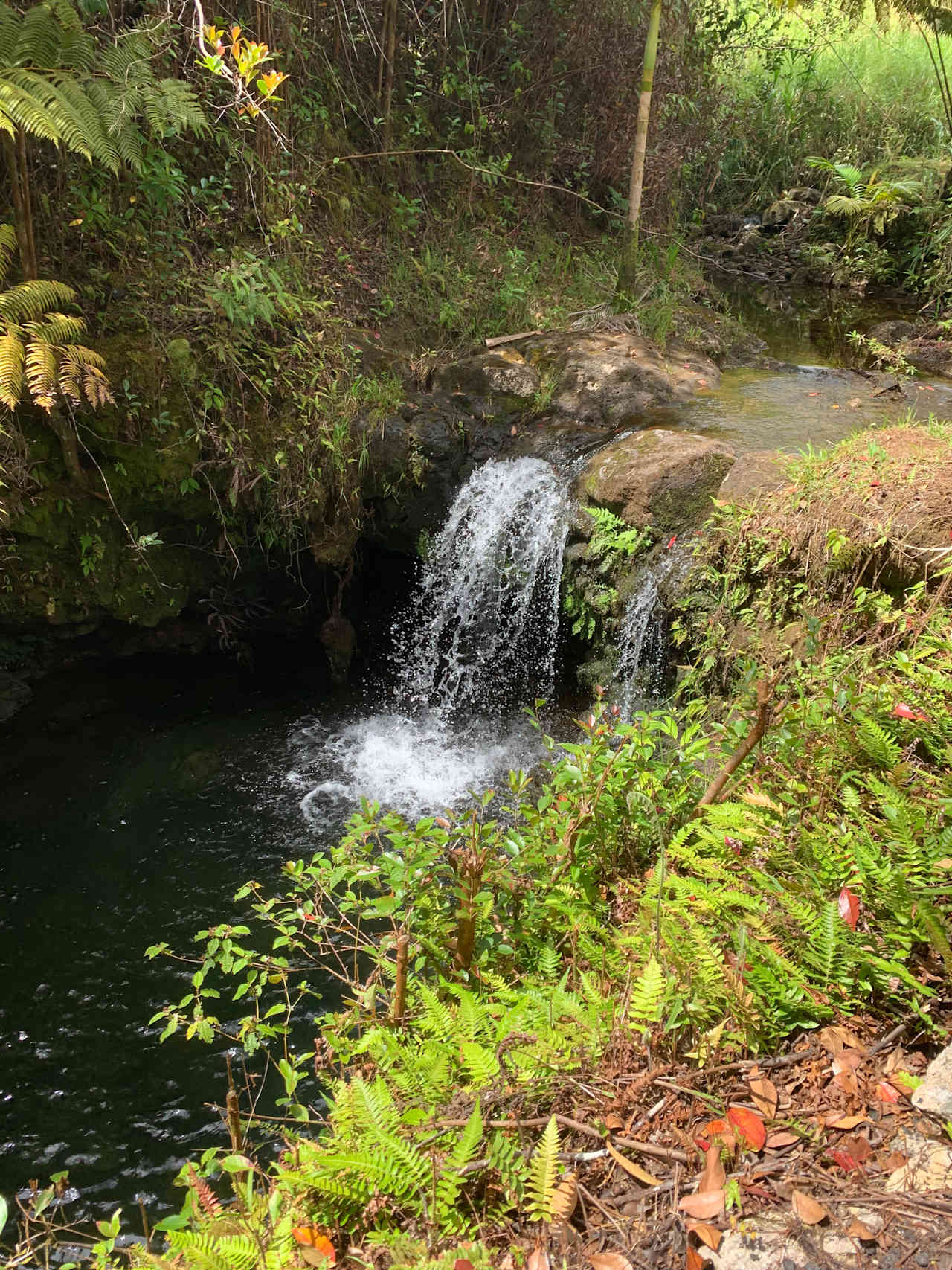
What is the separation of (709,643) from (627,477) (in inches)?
51.0

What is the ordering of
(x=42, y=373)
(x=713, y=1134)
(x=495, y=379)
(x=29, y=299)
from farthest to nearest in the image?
(x=495, y=379), (x=29, y=299), (x=42, y=373), (x=713, y=1134)

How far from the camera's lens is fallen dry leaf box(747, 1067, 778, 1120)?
5.14 feet

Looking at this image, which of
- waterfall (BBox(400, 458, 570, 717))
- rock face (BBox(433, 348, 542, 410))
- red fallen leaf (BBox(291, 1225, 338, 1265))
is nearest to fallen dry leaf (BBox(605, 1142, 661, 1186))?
red fallen leaf (BBox(291, 1225, 338, 1265))

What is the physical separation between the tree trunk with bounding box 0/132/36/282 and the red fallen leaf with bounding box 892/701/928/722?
15.8ft

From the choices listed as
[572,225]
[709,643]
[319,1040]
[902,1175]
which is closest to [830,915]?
[902,1175]

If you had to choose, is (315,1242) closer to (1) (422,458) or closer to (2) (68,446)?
(2) (68,446)

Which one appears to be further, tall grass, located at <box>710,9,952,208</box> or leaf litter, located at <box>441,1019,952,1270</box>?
tall grass, located at <box>710,9,952,208</box>

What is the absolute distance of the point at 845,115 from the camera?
36.3 feet

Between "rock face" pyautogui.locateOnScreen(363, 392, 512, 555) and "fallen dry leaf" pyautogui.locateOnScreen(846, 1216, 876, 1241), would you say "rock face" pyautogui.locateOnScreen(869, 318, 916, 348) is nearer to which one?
"rock face" pyautogui.locateOnScreen(363, 392, 512, 555)

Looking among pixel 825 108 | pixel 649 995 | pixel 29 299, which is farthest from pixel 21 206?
pixel 825 108

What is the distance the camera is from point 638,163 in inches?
254

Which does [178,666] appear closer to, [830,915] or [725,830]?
[725,830]

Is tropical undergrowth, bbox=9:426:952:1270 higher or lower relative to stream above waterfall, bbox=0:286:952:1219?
higher

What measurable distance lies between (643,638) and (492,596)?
1.33 meters
